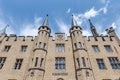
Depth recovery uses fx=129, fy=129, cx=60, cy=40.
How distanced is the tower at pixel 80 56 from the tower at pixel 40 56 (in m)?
5.36

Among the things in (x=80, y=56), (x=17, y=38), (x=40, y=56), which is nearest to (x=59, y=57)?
(x=40, y=56)

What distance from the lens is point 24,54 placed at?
23953 millimetres

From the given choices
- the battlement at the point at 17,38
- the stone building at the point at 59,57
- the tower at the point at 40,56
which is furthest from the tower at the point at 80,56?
the battlement at the point at 17,38

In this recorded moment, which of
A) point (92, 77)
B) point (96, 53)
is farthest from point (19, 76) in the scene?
point (96, 53)

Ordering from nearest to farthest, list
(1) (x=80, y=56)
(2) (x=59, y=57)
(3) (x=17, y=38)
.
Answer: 1. (1) (x=80, y=56)
2. (2) (x=59, y=57)
3. (3) (x=17, y=38)

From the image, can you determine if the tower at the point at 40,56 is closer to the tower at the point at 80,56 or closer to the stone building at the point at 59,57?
the stone building at the point at 59,57

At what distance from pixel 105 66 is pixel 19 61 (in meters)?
15.0

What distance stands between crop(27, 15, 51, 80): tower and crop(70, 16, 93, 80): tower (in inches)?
211

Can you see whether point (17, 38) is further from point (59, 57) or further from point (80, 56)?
point (80, 56)

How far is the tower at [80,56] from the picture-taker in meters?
19.6

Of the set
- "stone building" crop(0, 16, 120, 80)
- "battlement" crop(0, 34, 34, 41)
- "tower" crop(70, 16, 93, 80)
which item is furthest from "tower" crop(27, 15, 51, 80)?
"tower" crop(70, 16, 93, 80)

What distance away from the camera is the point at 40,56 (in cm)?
2194

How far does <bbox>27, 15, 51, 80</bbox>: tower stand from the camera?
1966 cm

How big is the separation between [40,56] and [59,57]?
11.7 feet
